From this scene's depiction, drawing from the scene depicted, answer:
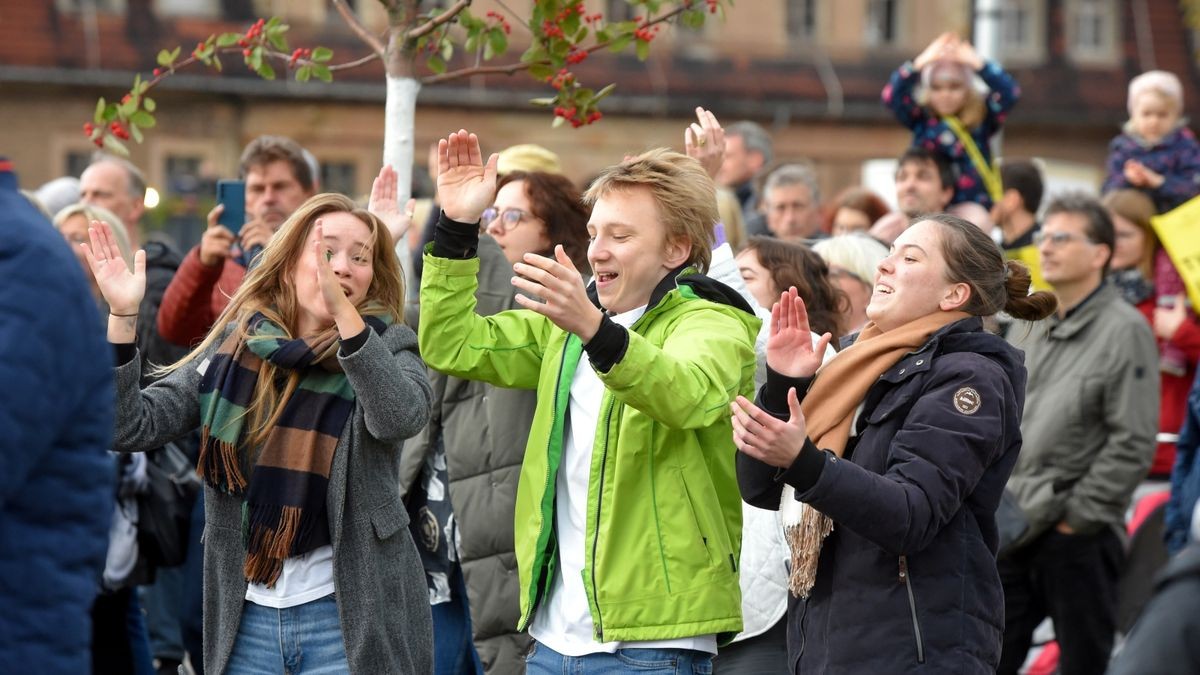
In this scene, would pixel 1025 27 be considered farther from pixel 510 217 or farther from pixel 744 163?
pixel 510 217

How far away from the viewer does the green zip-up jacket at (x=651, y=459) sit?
4383mm

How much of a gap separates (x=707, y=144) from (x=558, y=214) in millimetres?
676

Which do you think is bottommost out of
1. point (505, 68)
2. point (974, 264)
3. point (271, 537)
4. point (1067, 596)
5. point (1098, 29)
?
point (1067, 596)

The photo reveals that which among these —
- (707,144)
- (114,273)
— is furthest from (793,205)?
(114,273)

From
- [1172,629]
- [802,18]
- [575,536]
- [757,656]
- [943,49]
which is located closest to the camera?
[1172,629]

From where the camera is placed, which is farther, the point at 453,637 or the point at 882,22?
the point at 882,22

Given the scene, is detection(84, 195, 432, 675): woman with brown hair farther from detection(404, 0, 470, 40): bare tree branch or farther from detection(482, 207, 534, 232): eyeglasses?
detection(404, 0, 470, 40): bare tree branch

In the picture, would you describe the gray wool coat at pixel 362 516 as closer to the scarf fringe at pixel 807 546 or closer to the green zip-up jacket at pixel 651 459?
the green zip-up jacket at pixel 651 459

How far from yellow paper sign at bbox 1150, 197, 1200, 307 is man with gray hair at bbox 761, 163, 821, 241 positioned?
1.68m

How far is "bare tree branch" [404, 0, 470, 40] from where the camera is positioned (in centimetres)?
610

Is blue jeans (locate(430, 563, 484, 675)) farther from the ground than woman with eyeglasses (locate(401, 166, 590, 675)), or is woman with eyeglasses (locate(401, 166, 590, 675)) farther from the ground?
woman with eyeglasses (locate(401, 166, 590, 675))

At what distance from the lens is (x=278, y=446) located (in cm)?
486

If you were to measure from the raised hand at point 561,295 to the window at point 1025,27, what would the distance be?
29.8 meters

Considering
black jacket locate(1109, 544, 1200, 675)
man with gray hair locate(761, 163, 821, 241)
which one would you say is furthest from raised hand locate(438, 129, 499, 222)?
man with gray hair locate(761, 163, 821, 241)
